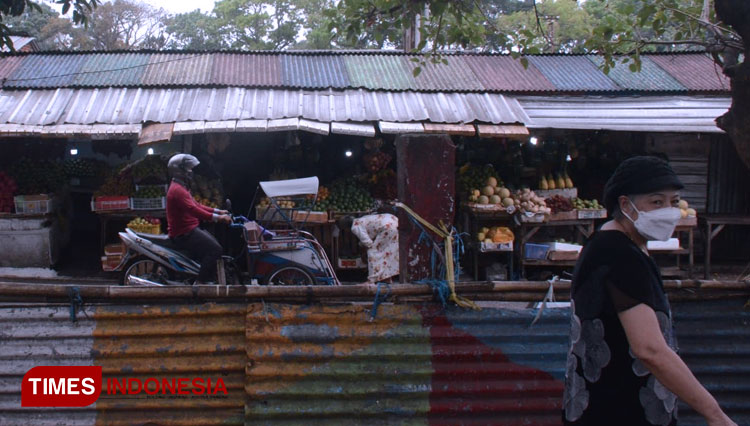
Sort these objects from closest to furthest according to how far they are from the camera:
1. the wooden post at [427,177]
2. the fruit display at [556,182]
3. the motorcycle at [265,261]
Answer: the wooden post at [427,177], the motorcycle at [265,261], the fruit display at [556,182]

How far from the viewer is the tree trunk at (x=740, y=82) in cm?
306

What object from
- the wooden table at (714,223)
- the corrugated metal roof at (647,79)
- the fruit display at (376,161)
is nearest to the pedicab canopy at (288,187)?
the fruit display at (376,161)

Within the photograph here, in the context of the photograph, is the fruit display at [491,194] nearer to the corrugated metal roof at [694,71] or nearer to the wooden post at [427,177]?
the corrugated metal roof at [694,71]

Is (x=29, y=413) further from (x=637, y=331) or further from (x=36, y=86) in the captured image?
(x=36, y=86)

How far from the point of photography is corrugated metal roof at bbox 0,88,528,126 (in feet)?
25.0

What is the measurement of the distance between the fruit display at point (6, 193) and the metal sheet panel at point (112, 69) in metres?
1.70

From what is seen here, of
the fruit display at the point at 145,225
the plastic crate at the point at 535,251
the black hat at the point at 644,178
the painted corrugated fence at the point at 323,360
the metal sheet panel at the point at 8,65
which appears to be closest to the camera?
the black hat at the point at 644,178

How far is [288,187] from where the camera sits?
6.91 m

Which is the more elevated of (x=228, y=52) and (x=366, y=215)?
(x=228, y=52)

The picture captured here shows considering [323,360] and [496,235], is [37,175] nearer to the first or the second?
[496,235]

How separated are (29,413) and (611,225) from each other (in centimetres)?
302

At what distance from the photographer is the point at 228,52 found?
9.69 metres

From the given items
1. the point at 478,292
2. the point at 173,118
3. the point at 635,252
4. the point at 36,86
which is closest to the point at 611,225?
the point at 635,252

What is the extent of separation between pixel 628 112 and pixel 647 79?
1.20 meters
